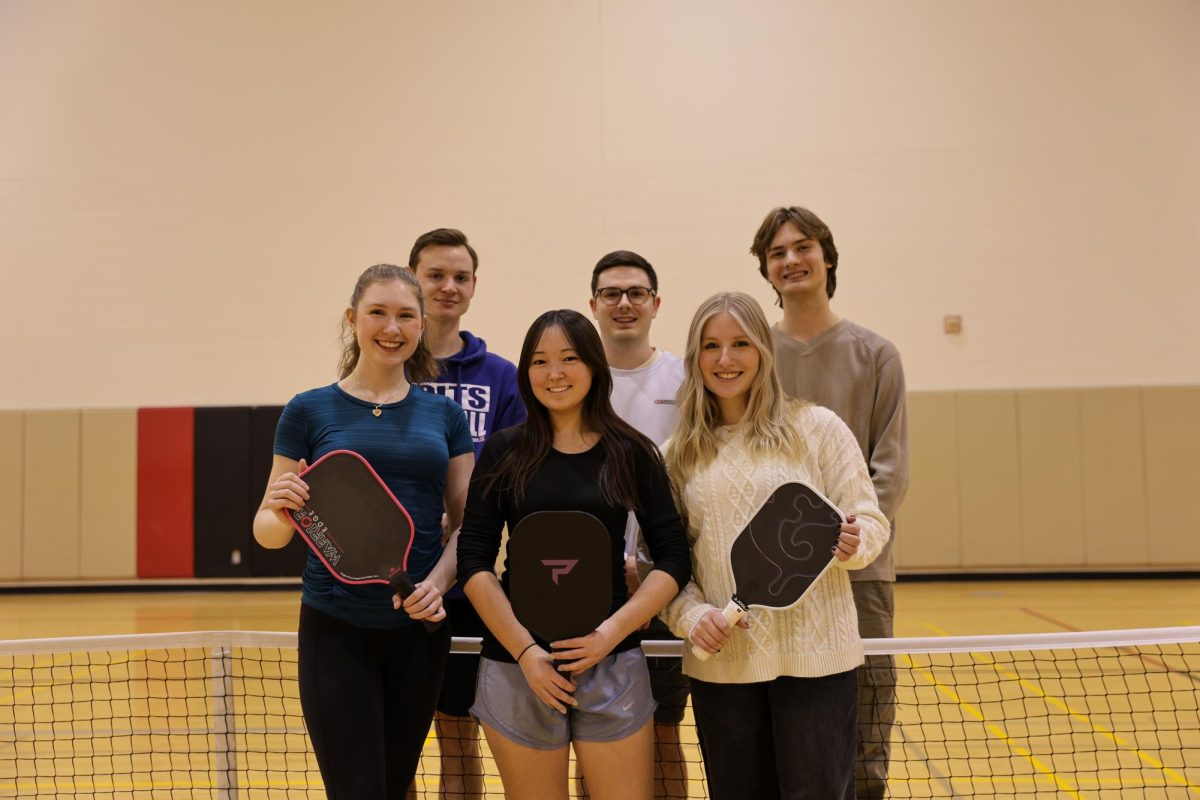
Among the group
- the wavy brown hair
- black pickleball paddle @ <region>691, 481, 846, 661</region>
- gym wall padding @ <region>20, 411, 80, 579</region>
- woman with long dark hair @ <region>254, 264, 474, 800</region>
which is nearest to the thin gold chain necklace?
woman with long dark hair @ <region>254, 264, 474, 800</region>

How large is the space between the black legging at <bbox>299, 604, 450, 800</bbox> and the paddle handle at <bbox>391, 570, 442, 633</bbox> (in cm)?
15

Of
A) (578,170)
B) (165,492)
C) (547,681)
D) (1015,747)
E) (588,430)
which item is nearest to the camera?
(547,681)

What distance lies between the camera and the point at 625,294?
310 centimetres

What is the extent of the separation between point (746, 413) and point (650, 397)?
0.75 metres

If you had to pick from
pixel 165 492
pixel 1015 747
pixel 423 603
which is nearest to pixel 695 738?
pixel 1015 747

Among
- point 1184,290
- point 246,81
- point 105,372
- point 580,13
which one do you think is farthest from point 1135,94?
point 105,372

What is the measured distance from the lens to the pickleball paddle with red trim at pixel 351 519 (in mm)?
2219

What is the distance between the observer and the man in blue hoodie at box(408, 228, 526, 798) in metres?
3.07

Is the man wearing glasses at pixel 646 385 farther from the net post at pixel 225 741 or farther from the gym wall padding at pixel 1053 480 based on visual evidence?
the gym wall padding at pixel 1053 480

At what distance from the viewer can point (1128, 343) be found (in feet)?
30.7

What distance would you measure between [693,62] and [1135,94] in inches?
189

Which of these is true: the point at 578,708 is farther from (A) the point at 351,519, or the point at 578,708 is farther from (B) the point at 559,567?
(A) the point at 351,519

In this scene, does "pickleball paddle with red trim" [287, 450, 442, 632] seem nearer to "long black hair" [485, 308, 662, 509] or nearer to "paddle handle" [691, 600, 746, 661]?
"long black hair" [485, 308, 662, 509]

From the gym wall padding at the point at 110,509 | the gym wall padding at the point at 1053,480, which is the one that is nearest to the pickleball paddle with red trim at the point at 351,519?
the gym wall padding at the point at 1053,480
